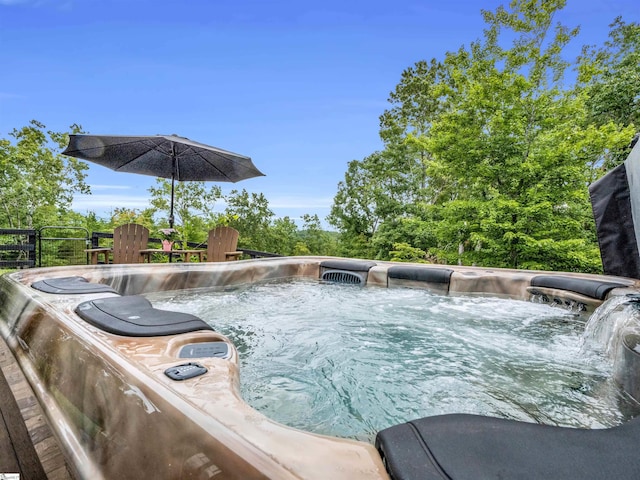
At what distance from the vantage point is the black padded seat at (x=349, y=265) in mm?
3564

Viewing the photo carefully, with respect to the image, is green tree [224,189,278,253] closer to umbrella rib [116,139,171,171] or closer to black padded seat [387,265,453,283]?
umbrella rib [116,139,171,171]

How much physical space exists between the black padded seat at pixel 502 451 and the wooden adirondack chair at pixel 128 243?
160 inches

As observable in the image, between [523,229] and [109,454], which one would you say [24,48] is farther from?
[523,229]

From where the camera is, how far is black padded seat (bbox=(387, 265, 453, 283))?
3184 millimetres

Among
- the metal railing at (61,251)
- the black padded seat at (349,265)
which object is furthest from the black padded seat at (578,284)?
the metal railing at (61,251)

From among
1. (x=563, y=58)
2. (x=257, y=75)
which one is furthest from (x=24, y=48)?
(x=563, y=58)

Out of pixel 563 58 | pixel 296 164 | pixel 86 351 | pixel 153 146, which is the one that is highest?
pixel 563 58

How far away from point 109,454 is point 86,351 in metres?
0.33

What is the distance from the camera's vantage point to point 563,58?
9.34 metres

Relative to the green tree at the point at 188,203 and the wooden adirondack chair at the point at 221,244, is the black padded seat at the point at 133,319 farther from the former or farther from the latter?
the green tree at the point at 188,203

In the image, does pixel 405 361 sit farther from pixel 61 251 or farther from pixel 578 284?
pixel 61 251

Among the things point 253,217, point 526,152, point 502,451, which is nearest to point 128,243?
point 502,451

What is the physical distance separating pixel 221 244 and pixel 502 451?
4.06m

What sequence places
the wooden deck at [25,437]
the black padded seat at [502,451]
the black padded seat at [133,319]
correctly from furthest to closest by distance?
the black padded seat at [133,319] → the wooden deck at [25,437] → the black padded seat at [502,451]
